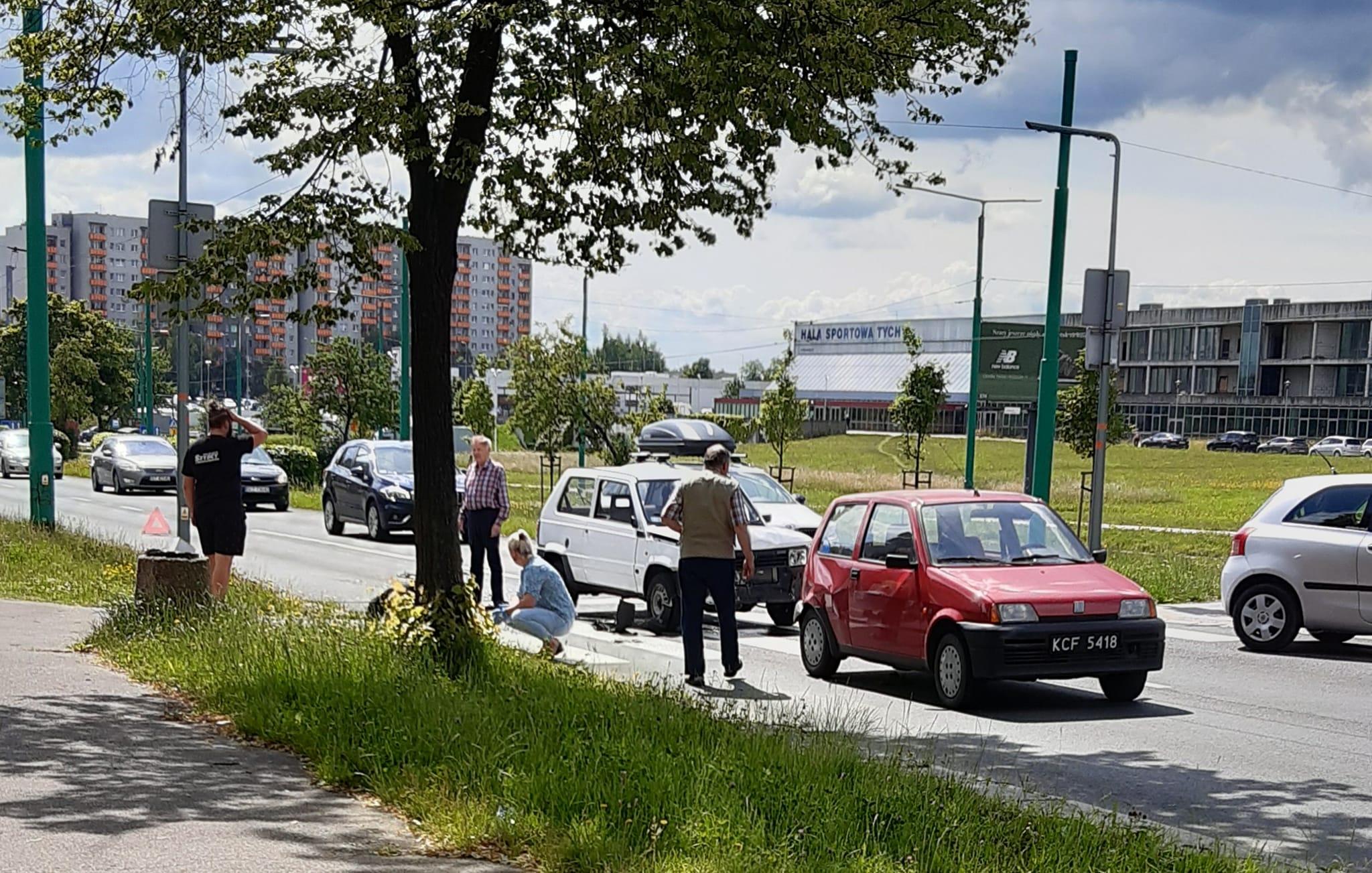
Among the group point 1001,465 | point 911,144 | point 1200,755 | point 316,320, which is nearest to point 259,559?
point 316,320

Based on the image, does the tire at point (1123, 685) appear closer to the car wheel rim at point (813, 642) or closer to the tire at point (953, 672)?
the tire at point (953, 672)

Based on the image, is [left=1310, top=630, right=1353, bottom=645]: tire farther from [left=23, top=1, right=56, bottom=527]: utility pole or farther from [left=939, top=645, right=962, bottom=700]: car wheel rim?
[left=23, top=1, right=56, bottom=527]: utility pole

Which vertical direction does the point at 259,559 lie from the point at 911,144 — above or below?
below

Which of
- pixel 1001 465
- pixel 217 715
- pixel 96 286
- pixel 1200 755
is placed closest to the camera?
pixel 217 715

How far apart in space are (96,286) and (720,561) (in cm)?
16979

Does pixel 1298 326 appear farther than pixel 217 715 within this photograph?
Yes

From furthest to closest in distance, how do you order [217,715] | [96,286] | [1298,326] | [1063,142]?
[96,286]
[1298,326]
[1063,142]
[217,715]

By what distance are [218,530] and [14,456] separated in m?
41.9

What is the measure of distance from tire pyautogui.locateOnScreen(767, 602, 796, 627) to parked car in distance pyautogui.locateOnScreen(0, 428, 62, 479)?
131 feet

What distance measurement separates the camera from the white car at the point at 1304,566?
14172mm

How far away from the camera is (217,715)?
9000mm

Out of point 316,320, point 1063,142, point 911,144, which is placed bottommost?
point 316,320

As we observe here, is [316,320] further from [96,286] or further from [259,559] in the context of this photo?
[96,286]

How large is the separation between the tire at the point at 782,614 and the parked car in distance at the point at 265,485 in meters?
20.8
